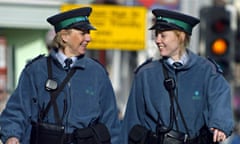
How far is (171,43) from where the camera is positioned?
716 cm

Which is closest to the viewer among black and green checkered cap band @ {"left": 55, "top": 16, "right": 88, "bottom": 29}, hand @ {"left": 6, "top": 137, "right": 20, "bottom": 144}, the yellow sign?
hand @ {"left": 6, "top": 137, "right": 20, "bottom": 144}

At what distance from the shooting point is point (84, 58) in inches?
284

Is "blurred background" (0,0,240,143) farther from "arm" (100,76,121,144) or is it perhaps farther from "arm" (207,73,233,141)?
"arm" (207,73,233,141)

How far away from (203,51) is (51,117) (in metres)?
5.06

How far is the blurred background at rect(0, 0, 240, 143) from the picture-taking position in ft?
38.4

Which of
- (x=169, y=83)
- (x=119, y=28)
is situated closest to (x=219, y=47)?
(x=119, y=28)

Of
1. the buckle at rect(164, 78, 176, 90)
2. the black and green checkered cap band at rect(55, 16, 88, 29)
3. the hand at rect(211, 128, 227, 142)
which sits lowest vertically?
the hand at rect(211, 128, 227, 142)

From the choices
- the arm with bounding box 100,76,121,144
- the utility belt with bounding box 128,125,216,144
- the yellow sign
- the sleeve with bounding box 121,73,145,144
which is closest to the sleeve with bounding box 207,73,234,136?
the utility belt with bounding box 128,125,216,144

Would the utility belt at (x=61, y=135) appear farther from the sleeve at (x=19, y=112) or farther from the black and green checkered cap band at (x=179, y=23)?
the black and green checkered cap band at (x=179, y=23)

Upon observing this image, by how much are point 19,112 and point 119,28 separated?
5.25 metres

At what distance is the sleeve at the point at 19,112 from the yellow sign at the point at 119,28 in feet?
16.0

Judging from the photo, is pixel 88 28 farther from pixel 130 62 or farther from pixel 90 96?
pixel 130 62

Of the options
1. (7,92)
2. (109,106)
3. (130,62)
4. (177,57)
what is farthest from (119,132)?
(130,62)

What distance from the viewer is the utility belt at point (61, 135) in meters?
6.97
